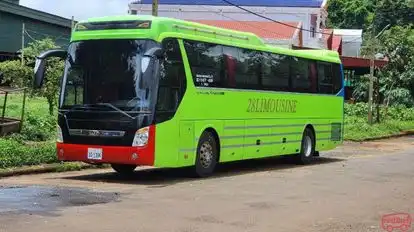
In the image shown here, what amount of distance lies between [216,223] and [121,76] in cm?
488

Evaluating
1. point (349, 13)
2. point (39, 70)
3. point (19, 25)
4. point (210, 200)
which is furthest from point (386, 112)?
point (349, 13)

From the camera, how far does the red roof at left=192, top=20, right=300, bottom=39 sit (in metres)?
44.8

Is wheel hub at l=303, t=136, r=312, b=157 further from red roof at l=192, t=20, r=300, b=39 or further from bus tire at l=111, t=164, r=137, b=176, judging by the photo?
red roof at l=192, t=20, r=300, b=39

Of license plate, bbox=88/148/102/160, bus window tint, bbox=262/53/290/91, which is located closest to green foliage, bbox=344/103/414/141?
bus window tint, bbox=262/53/290/91

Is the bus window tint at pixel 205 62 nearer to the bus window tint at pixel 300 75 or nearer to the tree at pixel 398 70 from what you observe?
the bus window tint at pixel 300 75

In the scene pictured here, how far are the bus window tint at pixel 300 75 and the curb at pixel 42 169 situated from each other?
5736 millimetres

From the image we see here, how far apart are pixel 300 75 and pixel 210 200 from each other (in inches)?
316

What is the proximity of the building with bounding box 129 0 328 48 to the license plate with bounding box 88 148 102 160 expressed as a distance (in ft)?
117

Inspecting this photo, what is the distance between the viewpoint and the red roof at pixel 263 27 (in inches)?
1762

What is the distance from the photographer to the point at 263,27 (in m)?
47.0

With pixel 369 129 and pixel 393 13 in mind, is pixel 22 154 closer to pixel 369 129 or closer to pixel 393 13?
pixel 369 129

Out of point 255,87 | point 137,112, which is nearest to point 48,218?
point 137,112

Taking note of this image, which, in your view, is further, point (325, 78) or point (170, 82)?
point (325, 78)

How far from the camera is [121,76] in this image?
40.7 feet
